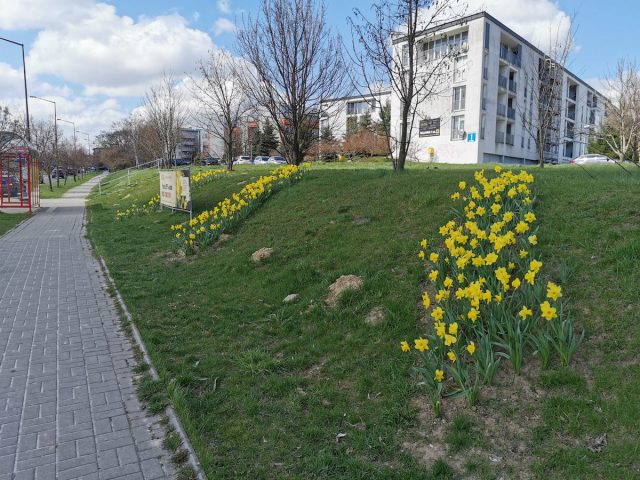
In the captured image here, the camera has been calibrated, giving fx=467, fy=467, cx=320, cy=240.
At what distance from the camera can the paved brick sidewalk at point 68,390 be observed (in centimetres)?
300

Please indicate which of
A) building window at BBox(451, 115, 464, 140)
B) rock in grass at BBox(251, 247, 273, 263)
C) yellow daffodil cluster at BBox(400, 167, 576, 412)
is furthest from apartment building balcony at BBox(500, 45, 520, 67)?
yellow daffodil cluster at BBox(400, 167, 576, 412)

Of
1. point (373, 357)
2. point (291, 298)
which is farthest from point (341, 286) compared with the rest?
point (373, 357)

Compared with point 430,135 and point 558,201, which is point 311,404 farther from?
point 430,135

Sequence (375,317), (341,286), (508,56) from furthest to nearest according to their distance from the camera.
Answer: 1. (508,56)
2. (341,286)
3. (375,317)

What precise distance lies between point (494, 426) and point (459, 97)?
135 ft

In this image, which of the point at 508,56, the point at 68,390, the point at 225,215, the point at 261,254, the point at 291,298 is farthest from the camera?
the point at 508,56

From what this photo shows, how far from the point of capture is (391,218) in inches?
282

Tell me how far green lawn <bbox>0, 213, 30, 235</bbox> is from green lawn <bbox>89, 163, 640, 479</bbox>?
944cm

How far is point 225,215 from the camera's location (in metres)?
9.54

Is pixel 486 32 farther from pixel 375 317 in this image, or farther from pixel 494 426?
pixel 494 426

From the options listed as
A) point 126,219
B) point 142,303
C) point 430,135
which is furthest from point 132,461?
point 430,135

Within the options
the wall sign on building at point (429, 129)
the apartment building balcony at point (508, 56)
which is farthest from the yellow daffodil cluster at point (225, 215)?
the apartment building balcony at point (508, 56)

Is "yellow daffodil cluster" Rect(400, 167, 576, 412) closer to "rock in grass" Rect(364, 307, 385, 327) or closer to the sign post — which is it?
"rock in grass" Rect(364, 307, 385, 327)

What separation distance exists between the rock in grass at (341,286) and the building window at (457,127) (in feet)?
123
